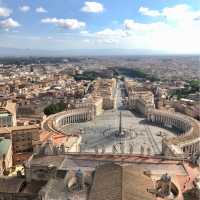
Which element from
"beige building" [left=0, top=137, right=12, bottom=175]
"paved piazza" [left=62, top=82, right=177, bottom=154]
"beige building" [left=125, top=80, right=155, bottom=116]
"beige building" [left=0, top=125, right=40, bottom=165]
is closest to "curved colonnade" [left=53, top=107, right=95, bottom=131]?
"paved piazza" [left=62, top=82, right=177, bottom=154]

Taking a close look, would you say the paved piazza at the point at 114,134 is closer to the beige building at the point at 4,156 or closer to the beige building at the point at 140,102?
the beige building at the point at 140,102

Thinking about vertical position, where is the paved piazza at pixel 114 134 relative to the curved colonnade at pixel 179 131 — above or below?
below

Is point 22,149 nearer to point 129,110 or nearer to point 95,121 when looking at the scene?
point 95,121

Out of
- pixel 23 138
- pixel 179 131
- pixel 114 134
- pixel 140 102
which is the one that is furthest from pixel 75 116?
pixel 179 131

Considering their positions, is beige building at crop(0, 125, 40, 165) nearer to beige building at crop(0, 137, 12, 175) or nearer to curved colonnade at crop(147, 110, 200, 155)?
beige building at crop(0, 137, 12, 175)

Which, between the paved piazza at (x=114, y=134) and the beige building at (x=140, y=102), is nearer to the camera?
the paved piazza at (x=114, y=134)

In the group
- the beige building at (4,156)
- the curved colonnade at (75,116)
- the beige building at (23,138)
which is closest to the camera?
the beige building at (4,156)

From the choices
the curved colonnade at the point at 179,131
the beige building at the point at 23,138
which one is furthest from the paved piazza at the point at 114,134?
the beige building at the point at 23,138
